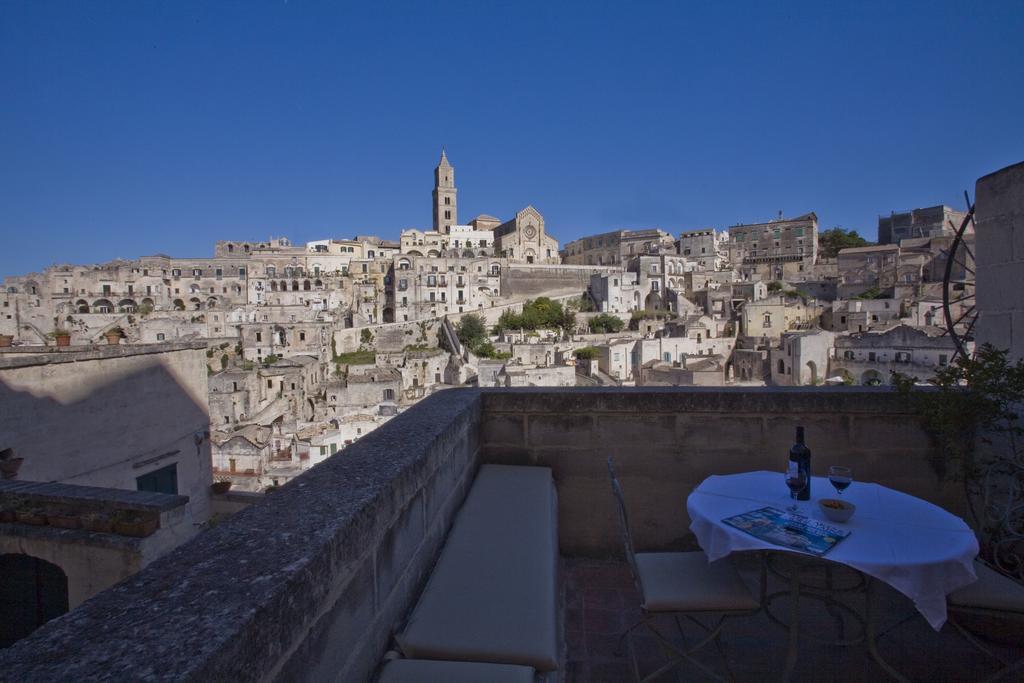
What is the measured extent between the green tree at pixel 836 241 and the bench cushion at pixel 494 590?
71.2 meters

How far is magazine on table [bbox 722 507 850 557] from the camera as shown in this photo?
213 centimetres

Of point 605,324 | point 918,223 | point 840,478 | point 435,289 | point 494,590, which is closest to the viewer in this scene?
point 494,590

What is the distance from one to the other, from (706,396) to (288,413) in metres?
33.5

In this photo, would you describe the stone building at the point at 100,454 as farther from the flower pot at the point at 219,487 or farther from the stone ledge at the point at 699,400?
the stone ledge at the point at 699,400

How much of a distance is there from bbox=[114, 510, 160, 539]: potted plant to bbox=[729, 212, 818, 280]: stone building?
61.1 m

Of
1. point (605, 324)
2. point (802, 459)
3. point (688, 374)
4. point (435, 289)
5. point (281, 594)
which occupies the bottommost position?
point (688, 374)

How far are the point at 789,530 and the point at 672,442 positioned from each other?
1.27 m

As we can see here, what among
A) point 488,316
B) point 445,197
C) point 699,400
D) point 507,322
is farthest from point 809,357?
point 445,197

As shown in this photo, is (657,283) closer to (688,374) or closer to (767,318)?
(767,318)

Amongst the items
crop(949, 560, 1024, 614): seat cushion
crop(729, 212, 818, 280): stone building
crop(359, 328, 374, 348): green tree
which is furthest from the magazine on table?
crop(729, 212, 818, 280): stone building

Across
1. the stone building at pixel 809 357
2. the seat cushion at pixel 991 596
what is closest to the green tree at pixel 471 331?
the stone building at pixel 809 357

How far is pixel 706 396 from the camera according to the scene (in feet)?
11.4

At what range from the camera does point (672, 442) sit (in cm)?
353

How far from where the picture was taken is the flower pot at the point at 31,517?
378cm
